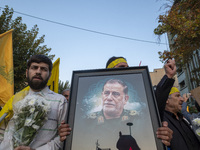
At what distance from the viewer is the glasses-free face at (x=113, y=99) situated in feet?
5.21

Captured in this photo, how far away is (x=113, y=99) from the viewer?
1672mm

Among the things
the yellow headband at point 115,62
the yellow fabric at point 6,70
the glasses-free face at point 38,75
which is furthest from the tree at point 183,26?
the glasses-free face at point 38,75

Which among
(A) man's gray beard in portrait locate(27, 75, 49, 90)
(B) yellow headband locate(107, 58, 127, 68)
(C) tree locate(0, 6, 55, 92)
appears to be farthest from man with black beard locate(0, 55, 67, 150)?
(C) tree locate(0, 6, 55, 92)

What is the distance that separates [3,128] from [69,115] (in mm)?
783

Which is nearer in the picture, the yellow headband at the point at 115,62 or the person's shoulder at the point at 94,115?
the person's shoulder at the point at 94,115

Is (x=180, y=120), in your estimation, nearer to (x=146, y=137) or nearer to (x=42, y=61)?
(x=146, y=137)

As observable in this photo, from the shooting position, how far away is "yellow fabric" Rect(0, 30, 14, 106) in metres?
3.23

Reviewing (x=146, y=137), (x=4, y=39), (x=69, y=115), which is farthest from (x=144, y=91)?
(x=4, y=39)

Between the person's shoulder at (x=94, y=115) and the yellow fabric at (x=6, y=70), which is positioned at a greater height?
the yellow fabric at (x=6, y=70)

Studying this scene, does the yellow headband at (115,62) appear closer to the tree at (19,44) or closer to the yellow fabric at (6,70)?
the yellow fabric at (6,70)

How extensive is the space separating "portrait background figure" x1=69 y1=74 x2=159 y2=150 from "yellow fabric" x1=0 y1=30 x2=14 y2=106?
2.15 metres

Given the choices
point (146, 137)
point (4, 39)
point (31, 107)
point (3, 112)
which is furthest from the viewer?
point (4, 39)

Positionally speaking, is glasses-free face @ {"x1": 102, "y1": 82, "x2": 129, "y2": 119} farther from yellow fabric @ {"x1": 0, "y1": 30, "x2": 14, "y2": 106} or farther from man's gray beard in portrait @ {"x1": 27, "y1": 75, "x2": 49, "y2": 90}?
yellow fabric @ {"x1": 0, "y1": 30, "x2": 14, "y2": 106}

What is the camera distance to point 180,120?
2947mm
